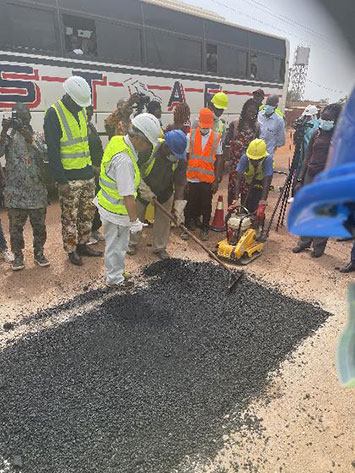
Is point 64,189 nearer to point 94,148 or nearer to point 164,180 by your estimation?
point 94,148

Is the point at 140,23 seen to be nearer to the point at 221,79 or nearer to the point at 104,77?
the point at 104,77

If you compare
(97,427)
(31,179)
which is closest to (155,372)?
(97,427)

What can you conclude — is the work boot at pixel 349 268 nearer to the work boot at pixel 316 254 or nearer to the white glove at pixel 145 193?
the work boot at pixel 316 254

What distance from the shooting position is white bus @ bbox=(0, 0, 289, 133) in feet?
19.2

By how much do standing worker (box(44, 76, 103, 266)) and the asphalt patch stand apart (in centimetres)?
101

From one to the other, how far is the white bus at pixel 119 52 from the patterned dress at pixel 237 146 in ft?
9.15

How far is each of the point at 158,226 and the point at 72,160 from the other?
1367mm

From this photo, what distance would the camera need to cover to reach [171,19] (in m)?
7.75

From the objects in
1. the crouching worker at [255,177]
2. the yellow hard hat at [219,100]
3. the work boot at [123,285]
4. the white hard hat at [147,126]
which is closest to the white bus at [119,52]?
the yellow hard hat at [219,100]

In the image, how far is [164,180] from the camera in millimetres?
4426

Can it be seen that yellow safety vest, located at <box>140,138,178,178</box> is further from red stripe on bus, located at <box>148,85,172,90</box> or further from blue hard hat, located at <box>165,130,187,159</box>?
red stripe on bus, located at <box>148,85,172,90</box>

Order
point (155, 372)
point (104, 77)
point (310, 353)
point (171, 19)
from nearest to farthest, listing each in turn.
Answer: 1. point (155, 372)
2. point (310, 353)
3. point (104, 77)
4. point (171, 19)

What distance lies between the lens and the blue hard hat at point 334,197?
65 cm

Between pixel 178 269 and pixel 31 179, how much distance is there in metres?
2.01
